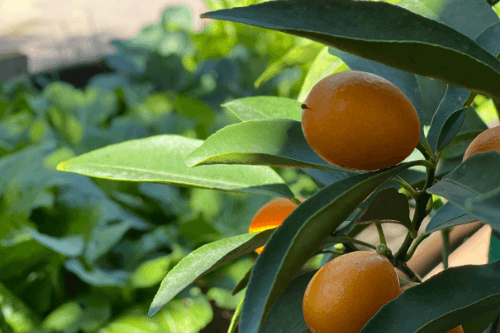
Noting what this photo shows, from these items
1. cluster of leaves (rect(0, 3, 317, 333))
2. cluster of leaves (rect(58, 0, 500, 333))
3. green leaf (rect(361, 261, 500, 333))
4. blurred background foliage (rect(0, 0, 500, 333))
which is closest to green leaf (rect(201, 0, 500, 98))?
cluster of leaves (rect(58, 0, 500, 333))

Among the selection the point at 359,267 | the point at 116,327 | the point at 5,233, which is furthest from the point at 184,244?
the point at 359,267

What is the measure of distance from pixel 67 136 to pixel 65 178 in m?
0.43

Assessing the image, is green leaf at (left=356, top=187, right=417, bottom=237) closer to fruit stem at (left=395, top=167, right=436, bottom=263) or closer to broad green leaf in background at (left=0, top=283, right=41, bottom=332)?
fruit stem at (left=395, top=167, right=436, bottom=263)

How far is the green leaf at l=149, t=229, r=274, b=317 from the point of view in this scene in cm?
26

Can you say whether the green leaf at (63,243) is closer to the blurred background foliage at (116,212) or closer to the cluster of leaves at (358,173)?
the blurred background foliage at (116,212)

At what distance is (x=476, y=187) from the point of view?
199mm

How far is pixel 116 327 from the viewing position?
1.01 metres

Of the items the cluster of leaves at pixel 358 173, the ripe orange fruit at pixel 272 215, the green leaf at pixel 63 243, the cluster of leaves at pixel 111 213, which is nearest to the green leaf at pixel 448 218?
the cluster of leaves at pixel 358 173

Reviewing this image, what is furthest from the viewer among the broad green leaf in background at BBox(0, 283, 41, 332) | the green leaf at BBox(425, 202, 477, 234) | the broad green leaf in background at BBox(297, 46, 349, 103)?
the broad green leaf in background at BBox(0, 283, 41, 332)

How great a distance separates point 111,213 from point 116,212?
0.07 feet

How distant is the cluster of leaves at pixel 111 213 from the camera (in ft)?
3.37

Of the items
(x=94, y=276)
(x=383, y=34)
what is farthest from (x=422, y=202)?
(x=94, y=276)

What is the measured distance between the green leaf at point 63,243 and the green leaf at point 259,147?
2.78 feet

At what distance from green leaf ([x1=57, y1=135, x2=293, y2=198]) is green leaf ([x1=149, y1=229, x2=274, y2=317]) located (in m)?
0.05
